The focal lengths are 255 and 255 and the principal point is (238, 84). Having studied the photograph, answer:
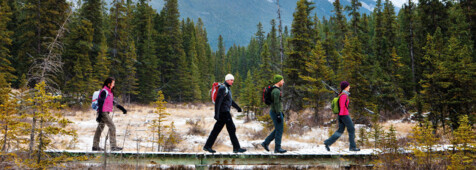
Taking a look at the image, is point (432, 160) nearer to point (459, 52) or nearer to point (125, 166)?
point (125, 166)

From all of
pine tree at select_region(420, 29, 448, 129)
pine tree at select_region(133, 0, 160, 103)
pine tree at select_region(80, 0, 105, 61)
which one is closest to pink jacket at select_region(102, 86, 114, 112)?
pine tree at select_region(420, 29, 448, 129)

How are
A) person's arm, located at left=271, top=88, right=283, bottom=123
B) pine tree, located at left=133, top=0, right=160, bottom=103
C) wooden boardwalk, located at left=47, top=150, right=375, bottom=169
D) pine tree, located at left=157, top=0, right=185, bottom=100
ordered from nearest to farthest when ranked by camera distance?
wooden boardwalk, located at left=47, top=150, right=375, bottom=169 → person's arm, located at left=271, top=88, right=283, bottom=123 → pine tree, located at left=133, top=0, right=160, bottom=103 → pine tree, located at left=157, top=0, right=185, bottom=100

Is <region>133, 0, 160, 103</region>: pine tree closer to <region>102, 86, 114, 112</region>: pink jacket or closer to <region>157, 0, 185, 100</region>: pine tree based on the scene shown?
<region>157, 0, 185, 100</region>: pine tree

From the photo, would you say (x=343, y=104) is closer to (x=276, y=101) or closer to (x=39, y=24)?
(x=276, y=101)

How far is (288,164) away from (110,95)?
4.40m

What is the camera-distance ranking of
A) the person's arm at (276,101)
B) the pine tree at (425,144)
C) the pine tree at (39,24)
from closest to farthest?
the pine tree at (425,144) → the person's arm at (276,101) → the pine tree at (39,24)

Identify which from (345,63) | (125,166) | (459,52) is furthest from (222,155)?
(345,63)

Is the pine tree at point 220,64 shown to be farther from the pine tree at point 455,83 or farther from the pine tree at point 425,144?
the pine tree at point 425,144

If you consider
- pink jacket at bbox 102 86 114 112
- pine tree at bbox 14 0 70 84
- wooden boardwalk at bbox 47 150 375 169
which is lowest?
wooden boardwalk at bbox 47 150 375 169

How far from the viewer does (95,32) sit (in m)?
30.1

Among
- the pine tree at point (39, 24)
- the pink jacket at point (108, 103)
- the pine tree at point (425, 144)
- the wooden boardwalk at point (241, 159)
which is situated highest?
the pine tree at point (39, 24)

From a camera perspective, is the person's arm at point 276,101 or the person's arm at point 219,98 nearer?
the person's arm at point 219,98

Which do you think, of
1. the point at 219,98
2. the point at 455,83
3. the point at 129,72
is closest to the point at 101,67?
the point at 129,72

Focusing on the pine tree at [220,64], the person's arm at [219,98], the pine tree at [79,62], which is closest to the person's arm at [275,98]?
the person's arm at [219,98]
